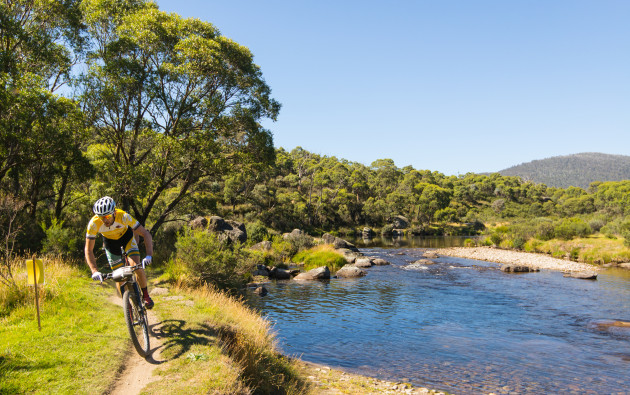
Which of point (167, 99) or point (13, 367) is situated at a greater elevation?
point (167, 99)

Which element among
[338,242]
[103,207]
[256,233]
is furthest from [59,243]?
[338,242]

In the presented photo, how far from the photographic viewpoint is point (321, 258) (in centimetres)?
3481

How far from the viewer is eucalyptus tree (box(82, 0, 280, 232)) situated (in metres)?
18.3

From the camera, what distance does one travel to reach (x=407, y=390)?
10.3 m

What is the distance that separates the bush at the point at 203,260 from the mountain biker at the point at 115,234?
31.1 feet

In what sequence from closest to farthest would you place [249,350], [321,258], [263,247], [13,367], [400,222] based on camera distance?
[13,367]
[249,350]
[321,258]
[263,247]
[400,222]

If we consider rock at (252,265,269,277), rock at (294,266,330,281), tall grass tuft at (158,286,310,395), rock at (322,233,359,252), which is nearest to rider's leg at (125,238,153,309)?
tall grass tuft at (158,286,310,395)

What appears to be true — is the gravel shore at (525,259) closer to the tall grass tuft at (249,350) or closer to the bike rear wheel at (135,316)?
the tall grass tuft at (249,350)

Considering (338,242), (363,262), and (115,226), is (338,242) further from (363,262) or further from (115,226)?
(115,226)

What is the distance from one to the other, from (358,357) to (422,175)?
14486 cm

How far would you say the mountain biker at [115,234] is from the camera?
746cm

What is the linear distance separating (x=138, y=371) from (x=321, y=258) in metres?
28.0

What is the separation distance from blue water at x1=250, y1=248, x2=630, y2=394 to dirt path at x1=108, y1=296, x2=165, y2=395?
5.55 m

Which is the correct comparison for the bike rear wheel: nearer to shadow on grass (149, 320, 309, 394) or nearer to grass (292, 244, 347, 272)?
shadow on grass (149, 320, 309, 394)
